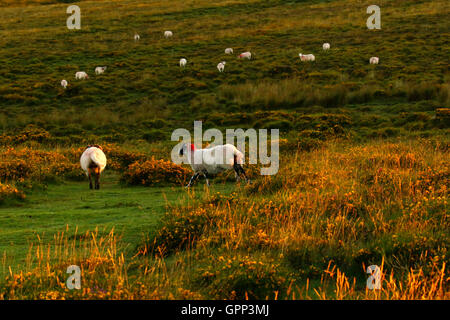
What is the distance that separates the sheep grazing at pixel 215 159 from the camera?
14.6m

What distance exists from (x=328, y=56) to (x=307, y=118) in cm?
1847

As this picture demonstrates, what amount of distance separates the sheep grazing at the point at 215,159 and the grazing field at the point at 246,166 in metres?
0.71

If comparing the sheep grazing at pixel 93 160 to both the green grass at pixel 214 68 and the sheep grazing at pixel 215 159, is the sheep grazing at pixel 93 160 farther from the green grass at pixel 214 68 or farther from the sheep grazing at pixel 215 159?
the green grass at pixel 214 68

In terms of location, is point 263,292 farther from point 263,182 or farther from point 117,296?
point 263,182

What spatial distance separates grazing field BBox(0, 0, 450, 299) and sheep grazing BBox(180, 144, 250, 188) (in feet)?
2.33

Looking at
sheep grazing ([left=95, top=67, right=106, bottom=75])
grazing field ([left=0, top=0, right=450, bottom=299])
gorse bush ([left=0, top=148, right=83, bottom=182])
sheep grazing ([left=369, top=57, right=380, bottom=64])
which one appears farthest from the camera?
sheep grazing ([left=95, top=67, right=106, bottom=75])

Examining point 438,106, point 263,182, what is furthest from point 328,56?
point 263,182

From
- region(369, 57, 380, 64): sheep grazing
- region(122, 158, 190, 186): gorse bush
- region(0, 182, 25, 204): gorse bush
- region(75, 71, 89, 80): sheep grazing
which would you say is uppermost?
region(369, 57, 380, 64): sheep grazing

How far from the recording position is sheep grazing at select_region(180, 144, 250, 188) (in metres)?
14.6

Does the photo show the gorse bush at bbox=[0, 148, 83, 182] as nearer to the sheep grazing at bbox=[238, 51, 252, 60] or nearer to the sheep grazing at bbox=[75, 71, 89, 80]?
the sheep grazing at bbox=[75, 71, 89, 80]

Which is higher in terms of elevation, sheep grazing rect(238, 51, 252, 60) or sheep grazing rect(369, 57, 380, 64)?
sheep grazing rect(238, 51, 252, 60)

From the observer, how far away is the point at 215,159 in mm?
14680

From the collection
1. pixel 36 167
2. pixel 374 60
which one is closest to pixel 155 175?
pixel 36 167

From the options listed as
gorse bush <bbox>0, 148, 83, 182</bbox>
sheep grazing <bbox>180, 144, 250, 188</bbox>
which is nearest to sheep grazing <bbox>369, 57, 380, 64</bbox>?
gorse bush <bbox>0, 148, 83, 182</bbox>
